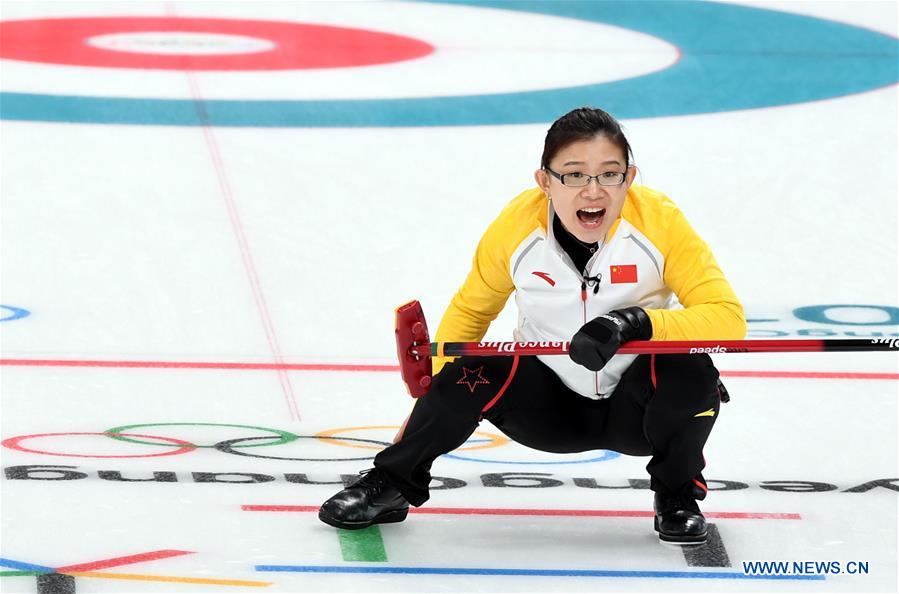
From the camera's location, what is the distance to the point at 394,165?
6.45m

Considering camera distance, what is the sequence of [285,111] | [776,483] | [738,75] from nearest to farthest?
[776,483]
[285,111]
[738,75]

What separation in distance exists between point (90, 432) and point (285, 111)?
12.9 ft

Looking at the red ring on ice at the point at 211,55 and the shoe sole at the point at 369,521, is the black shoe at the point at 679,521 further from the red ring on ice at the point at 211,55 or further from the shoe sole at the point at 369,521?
the red ring on ice at the point at 211,55

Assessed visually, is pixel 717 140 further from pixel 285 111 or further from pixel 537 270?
pixel 537 270

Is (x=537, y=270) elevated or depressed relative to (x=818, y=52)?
depressed

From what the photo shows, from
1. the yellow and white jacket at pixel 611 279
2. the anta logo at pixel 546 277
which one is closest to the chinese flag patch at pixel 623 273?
the yellow and white jacket at pixel 611 279

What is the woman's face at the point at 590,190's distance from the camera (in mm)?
2805

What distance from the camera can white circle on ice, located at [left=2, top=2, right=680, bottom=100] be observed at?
786 centimetres

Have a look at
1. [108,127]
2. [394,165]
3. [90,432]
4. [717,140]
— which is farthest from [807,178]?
[90,432]

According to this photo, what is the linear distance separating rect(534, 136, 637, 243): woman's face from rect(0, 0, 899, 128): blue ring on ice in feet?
14.2

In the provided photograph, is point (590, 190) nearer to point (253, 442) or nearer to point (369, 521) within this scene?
point (369, 521)

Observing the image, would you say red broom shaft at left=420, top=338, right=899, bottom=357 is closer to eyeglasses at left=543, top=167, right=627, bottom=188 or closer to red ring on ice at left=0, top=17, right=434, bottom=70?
eyeglasses at left=543, top=167, right=627, bottom=188

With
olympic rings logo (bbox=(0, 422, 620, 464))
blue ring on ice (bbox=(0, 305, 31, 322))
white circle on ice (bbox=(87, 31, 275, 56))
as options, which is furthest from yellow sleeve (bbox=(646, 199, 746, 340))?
white circle on ice (bbox=(87, 31, 275, 56))

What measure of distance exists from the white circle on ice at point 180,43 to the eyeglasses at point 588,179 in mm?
6280
